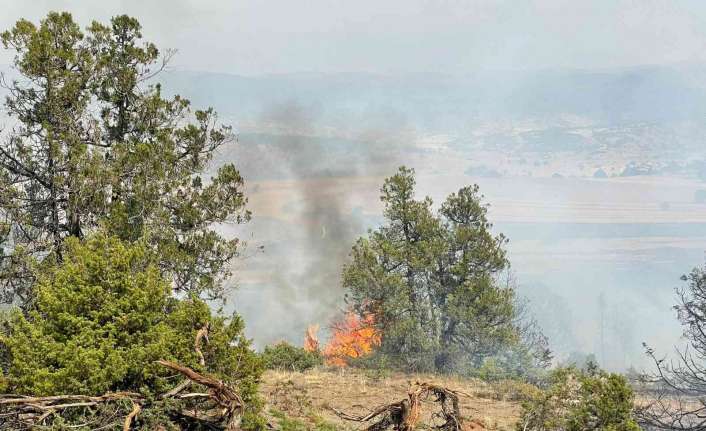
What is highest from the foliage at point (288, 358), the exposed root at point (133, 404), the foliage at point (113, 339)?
the foliage at point (288, 358)

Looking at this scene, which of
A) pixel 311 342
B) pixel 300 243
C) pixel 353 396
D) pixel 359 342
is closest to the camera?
pixel 353 396

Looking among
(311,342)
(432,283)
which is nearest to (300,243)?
(311,342)

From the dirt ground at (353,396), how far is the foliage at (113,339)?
3.15 m

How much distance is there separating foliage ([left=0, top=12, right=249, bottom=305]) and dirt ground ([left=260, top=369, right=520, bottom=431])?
3.52 meters

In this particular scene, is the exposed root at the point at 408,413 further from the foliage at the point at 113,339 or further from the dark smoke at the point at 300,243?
the dark smoke at the point at 300,243

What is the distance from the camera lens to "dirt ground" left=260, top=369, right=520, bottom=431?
13.9 metres

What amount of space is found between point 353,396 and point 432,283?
38.7 feet

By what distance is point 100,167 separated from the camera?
49.7 feet

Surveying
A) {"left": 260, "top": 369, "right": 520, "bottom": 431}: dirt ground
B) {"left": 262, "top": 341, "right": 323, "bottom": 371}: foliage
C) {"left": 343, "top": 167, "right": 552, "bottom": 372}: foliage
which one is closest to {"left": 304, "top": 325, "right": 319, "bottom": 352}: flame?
{"left": 343, "top": 167, "right": 552, "bottom": 372}: foliage

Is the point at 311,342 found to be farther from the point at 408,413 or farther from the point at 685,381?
the point at 408,413

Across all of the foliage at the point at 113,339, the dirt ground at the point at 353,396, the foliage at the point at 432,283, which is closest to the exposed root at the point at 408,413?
the foliage at the point at 113,339

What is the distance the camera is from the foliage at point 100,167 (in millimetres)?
15180

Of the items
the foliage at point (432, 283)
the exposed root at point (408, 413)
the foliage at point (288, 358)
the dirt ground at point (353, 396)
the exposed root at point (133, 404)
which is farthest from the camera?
the foliage at point (432, 283)

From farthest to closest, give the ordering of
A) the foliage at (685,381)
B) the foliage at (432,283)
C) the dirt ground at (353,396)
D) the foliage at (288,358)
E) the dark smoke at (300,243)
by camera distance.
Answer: the dark smoke at (300,243)
the foliage at (432,283)
the foliage at (288,358)
the dirt ground at (353,396)
the foliage at (685,381)
